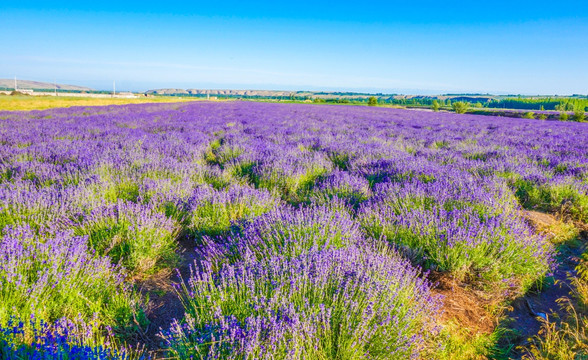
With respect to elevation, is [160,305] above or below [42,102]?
below

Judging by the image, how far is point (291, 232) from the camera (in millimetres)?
2443

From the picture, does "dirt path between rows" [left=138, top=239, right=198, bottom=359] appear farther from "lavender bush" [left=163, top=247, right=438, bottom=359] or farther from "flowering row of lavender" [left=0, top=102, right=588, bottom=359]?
"lavender bush" [left=163, top=247, right=438, bottom=359]

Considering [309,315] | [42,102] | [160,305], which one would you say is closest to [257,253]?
[160,305]

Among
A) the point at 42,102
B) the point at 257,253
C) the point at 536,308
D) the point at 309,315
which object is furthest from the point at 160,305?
the point at 42,102

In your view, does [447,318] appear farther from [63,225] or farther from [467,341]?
[63,225]

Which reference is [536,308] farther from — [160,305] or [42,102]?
[42,102]

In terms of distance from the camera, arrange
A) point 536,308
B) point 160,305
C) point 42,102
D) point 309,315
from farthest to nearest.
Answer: point 42,102, point 536,308, point 160,305, point 309,315

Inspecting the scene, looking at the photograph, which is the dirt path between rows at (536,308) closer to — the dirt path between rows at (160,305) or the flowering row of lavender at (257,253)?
the flowering row of lavender at (257,253)

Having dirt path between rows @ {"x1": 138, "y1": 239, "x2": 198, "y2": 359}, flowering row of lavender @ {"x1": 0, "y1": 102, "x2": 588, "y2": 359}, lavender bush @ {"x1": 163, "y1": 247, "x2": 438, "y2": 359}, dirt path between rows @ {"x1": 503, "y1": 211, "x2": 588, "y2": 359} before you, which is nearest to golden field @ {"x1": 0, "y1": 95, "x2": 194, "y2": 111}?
flowering row of lavender @ {"x1": 0, "y1": 102, "x2": 588, "y2": 359}

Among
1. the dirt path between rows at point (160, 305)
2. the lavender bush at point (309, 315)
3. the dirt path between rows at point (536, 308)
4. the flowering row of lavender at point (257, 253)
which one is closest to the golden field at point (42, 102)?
the flowering row of lavender at point (257, 253)

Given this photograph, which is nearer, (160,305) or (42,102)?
(160,305)

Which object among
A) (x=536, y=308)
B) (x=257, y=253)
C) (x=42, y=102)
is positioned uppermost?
(x=42, y=102)

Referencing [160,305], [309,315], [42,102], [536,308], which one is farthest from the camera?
[42,102]

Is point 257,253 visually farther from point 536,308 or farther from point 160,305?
point 536,308
